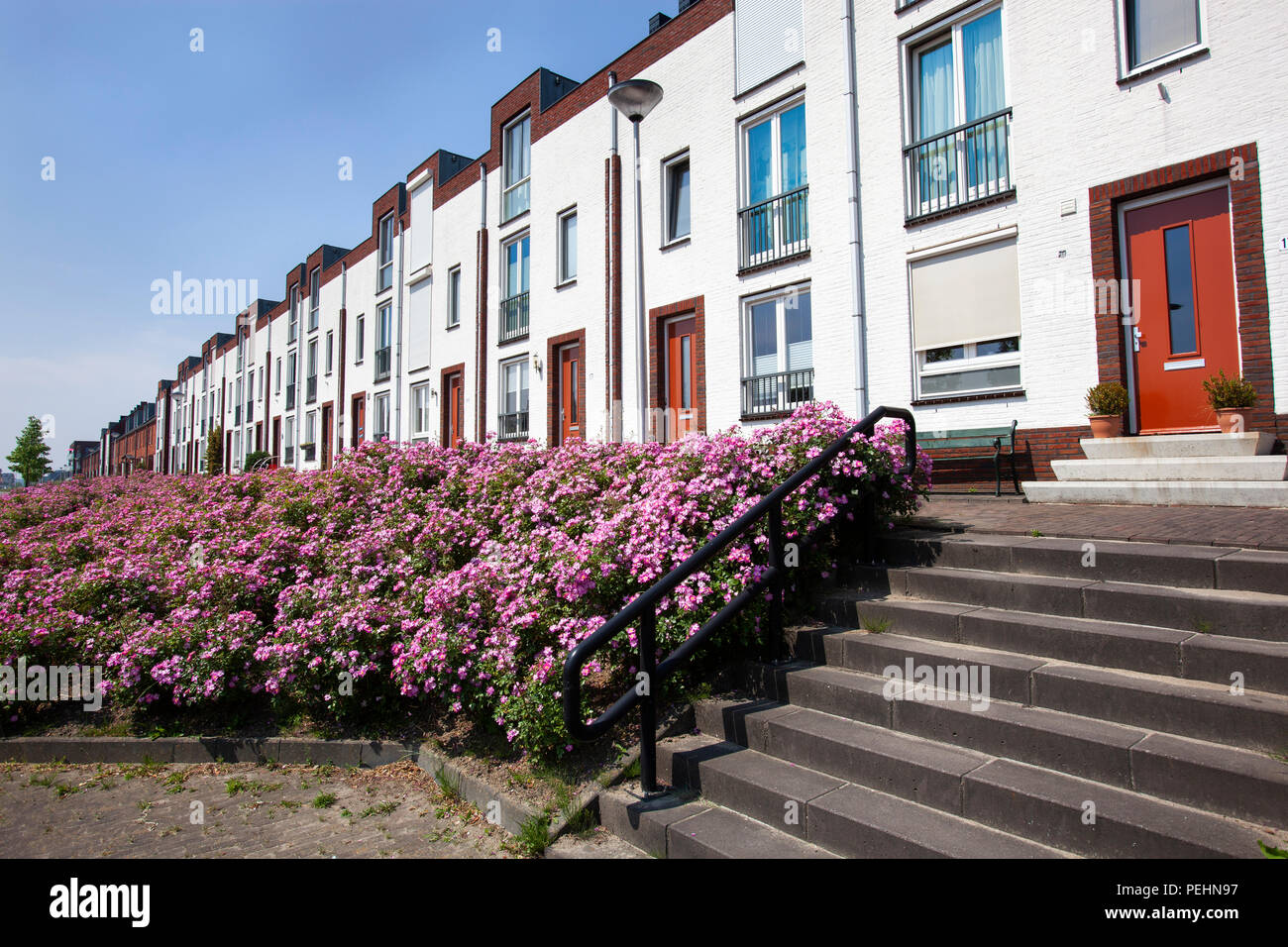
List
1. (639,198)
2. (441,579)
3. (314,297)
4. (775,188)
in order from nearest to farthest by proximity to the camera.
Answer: (441,579), (775,188), (639,198), (314,297)

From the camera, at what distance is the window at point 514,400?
18.0 m

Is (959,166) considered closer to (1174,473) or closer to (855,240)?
(855,240)

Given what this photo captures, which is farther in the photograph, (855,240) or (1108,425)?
(855,240)

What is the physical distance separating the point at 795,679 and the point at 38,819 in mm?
4808

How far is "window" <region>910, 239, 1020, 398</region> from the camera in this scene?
9.16 metres

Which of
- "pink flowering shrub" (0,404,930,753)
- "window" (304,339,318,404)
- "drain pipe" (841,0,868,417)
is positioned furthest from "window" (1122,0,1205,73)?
Result: "window" (304,339,318,404)

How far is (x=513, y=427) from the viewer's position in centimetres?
1827

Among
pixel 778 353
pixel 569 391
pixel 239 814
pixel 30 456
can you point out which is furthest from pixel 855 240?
pixel 30 456

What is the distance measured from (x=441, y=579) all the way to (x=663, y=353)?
9.40 metres

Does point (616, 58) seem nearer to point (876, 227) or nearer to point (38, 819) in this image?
point (876, 227)

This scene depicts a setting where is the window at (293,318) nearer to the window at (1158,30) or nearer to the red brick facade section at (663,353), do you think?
the red brick facade section at (663,353)

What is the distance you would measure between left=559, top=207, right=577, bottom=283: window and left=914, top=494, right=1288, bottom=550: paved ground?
1137 centimetres
